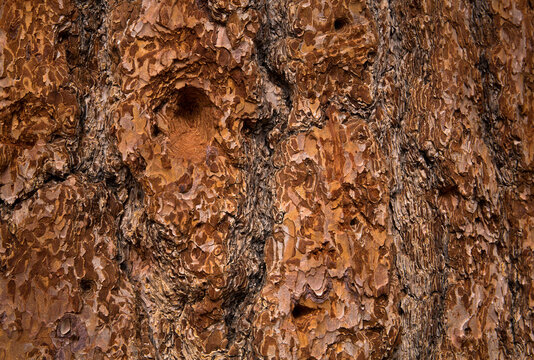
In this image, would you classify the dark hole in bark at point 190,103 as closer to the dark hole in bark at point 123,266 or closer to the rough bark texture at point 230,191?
the rough bark texture at point 230,191

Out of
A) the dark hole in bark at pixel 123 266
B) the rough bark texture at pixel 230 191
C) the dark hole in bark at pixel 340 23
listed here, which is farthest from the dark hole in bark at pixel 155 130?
the dark hole in bark at pixel 340 23

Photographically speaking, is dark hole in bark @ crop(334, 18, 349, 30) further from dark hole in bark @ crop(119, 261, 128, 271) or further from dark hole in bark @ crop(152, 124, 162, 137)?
dark hole in bark @ crop(119, 261, 128, 271)

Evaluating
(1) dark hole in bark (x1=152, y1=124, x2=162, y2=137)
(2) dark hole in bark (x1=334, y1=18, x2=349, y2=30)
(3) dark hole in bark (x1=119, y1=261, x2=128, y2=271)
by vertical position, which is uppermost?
(2) dark hole in bark (x1=334, y1=18, x2=349, y2=30)

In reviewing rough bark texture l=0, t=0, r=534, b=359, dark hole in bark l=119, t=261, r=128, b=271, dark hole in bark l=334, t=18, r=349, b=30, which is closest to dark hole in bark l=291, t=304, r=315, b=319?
rough bark texture l=0, t=0, r=534, b=359

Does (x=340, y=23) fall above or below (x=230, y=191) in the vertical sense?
above

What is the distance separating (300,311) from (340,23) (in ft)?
1.61

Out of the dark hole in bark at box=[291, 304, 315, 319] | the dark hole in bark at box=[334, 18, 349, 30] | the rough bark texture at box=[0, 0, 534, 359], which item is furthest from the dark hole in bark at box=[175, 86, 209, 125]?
the dark hole in bark at box=[291, 304, 315, 319]

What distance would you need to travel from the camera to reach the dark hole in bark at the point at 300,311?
0.84m

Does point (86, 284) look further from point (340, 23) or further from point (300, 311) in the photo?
point (340, 23)

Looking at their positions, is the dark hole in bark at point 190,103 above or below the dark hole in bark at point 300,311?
above

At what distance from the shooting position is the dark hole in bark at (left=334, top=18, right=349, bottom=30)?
870mm

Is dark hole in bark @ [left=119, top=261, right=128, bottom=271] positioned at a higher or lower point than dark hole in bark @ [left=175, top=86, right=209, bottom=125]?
lower

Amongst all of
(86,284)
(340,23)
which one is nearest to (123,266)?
(86,284)

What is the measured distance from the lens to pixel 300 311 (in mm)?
840
